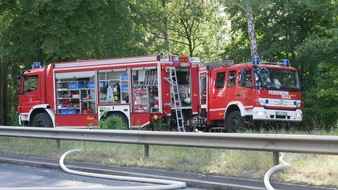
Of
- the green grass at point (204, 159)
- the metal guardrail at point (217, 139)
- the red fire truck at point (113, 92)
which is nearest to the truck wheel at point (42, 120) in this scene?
the red fire truck at point (113, 92)

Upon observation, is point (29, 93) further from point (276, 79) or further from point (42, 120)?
point (276, 79)

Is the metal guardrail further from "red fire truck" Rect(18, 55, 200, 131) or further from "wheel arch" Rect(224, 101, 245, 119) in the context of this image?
"wheel arch" Rect(224, 101, 245, 119)

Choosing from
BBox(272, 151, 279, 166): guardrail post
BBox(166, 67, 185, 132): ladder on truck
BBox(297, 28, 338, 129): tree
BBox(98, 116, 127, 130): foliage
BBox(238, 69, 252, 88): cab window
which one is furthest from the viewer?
BBox(297, 28, 338, 129): tree

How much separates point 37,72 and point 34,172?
9.84 meters

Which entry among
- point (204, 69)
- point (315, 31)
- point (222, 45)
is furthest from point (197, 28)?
point (204, 69)

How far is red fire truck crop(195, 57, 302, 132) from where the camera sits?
1477 cm

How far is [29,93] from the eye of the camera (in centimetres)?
1797

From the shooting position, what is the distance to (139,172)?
7879mm

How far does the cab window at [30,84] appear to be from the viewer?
17844mm

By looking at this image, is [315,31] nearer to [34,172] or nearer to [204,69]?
[204,69]

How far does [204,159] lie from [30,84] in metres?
12.0

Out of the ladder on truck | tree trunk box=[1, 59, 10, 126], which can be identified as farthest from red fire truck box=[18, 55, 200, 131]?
tree trunk box=[1, 59, 10, 126]

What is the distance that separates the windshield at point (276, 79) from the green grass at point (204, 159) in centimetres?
625

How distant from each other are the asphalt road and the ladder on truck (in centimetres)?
688
